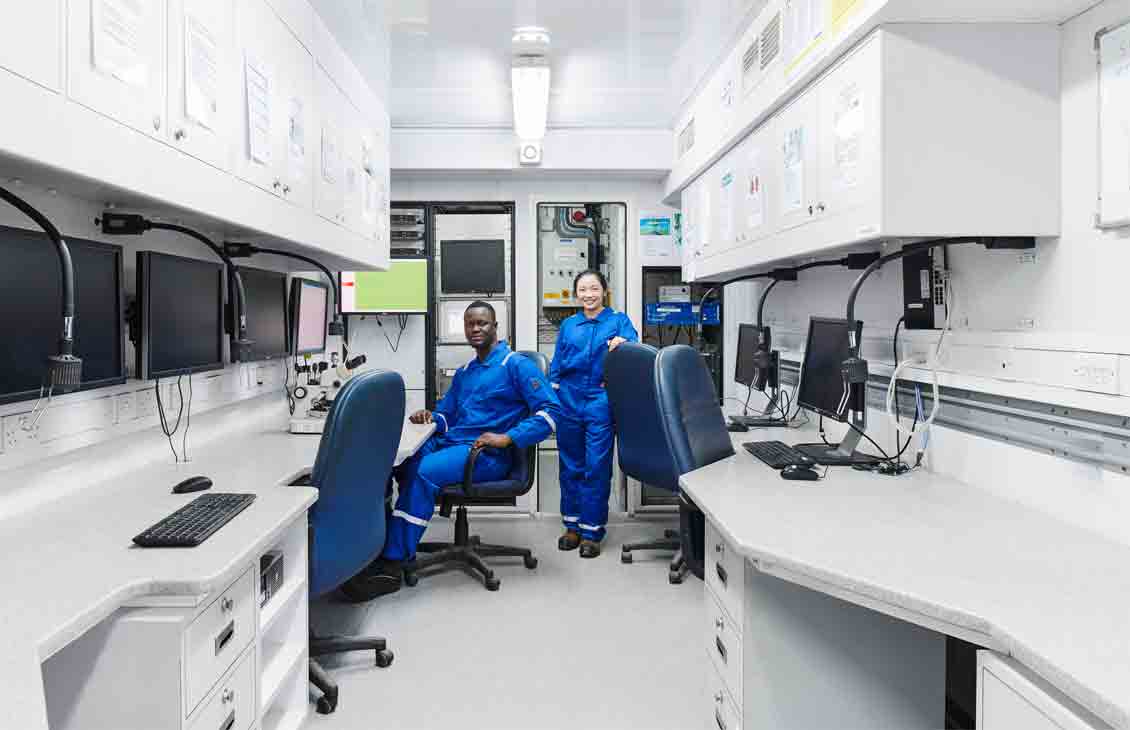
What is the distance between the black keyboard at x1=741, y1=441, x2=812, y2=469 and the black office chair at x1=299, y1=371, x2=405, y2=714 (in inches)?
46.1

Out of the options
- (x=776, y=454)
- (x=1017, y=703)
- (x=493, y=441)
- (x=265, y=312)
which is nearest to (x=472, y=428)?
(x=493, y=441)

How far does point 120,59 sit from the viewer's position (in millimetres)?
1350

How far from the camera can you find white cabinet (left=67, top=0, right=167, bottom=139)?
1240 millimetres

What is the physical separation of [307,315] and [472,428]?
0.92 metres

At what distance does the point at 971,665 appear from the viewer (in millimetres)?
1814

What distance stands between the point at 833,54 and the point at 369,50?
1982mm

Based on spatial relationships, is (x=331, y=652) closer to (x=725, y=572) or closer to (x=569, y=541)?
(x=725, y=572)

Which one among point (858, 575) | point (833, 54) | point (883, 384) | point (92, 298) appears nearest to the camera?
point (858, 575)

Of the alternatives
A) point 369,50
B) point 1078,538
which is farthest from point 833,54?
point 369,50

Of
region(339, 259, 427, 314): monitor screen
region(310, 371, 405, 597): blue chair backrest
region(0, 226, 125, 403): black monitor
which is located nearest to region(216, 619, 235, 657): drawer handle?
region(310, 371, 405, 597): blue chair backrest

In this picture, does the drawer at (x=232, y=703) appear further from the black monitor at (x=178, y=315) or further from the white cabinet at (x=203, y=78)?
the white cabinet at (x=203, y=78)

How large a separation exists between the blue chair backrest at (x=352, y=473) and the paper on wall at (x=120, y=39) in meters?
0.86

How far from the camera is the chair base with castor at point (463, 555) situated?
3102 millimetres

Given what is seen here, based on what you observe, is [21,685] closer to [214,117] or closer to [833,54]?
[214,117]
